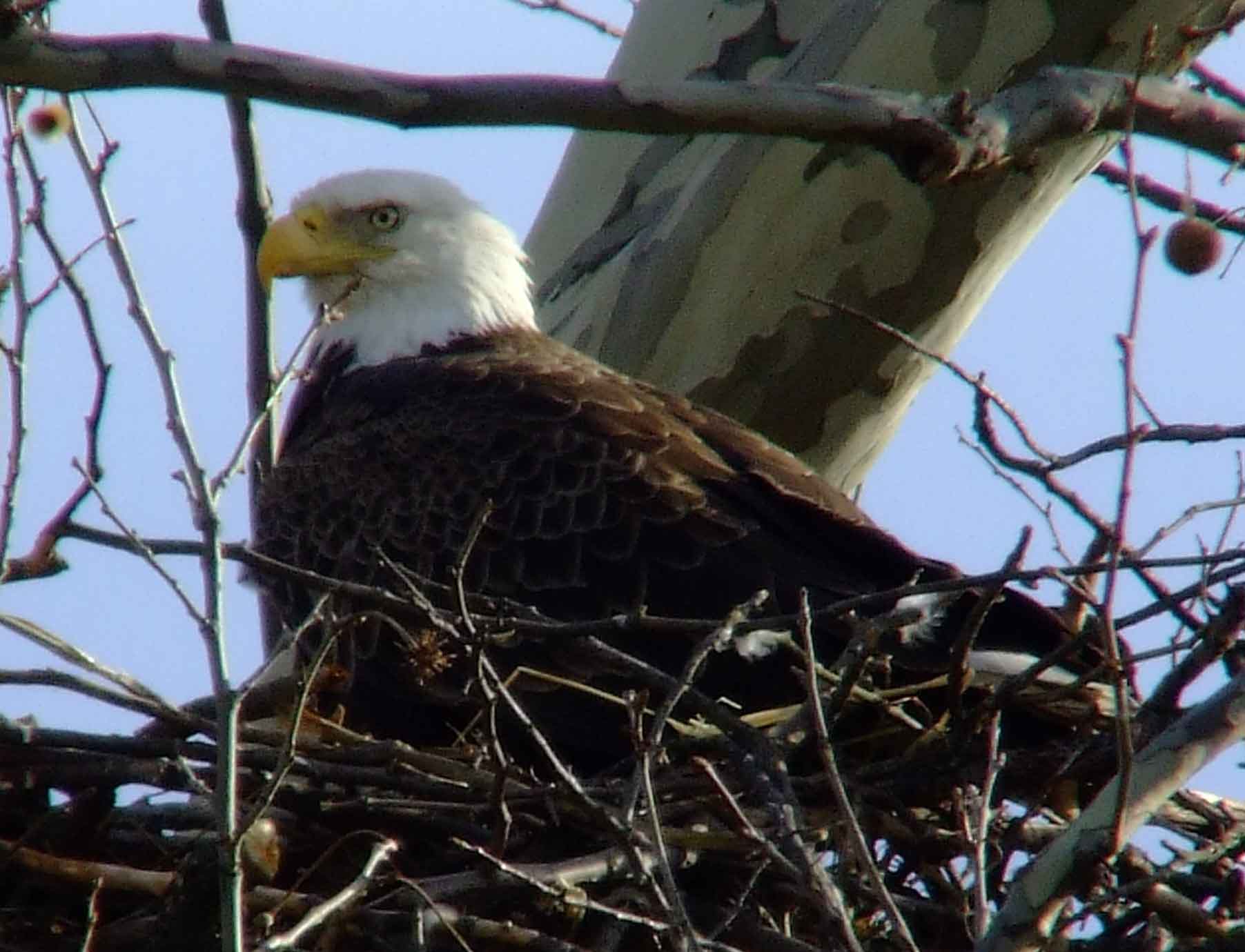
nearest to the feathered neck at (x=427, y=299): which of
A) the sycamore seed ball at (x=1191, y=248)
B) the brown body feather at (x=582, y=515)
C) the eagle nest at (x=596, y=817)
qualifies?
the brown body feather at (x=582, y=515)

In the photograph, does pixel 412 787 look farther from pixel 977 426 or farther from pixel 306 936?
pixel 977 426

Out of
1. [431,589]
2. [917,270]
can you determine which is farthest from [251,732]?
[917,270]

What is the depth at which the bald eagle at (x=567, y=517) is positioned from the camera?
4613 millimetres

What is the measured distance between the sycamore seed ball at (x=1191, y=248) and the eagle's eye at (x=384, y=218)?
249 centimetres

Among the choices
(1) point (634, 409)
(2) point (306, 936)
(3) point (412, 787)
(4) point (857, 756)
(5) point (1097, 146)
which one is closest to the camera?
(2) point (306, 936)

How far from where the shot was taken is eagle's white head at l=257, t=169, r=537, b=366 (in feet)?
19.5

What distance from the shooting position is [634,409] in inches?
198

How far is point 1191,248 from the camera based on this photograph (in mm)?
4121

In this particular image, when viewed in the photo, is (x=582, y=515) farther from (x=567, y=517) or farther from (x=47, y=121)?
(x=47, y=121)

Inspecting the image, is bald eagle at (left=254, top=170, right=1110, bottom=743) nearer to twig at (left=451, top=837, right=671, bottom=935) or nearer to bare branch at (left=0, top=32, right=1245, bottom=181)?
twig at (left=451, top=837, right=671, bottom=935)

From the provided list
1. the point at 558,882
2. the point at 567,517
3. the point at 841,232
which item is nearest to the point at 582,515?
the point at 567,517

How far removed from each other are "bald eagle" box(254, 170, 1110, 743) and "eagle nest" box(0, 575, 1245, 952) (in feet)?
0.63

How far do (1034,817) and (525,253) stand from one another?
2.74 meters

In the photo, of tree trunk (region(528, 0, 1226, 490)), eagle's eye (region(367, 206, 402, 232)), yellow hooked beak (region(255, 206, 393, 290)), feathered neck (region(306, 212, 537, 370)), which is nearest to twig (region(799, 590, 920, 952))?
tree trunk (region(528, 0, 1226, 490))
